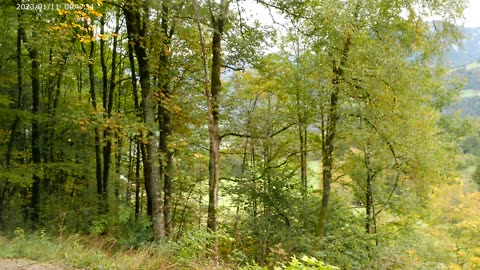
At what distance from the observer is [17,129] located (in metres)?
12.5

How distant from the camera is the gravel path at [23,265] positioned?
15.6ft

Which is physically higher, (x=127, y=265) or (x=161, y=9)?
(x=161, y=9)

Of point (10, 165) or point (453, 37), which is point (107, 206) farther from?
point (453, 37)

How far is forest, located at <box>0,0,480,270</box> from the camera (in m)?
7.60

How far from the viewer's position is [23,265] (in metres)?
4.87

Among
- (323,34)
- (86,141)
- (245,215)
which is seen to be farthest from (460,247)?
(86,141)

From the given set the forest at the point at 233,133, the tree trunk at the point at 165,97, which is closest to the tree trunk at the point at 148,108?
the forest at the point at 233,133

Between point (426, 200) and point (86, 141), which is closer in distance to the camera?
point (426, 200)

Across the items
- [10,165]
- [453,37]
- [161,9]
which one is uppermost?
[161,9]

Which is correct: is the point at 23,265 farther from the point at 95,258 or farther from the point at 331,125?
the point at 331,125

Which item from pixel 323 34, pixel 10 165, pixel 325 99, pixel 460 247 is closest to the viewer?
pixel 323 34

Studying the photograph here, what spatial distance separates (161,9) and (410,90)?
6015 millimetres

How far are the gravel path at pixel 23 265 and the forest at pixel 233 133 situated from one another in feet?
0.81
